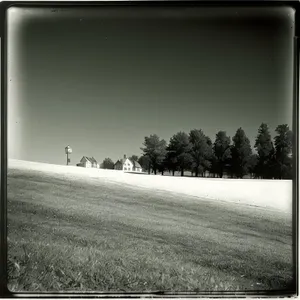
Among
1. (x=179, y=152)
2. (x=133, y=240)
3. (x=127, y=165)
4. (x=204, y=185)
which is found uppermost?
(x=179, y=152)

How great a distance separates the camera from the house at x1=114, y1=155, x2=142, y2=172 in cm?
335

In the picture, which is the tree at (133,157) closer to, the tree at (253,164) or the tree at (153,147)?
the tree at (153,147)

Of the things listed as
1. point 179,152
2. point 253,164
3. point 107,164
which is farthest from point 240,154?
point 107,164

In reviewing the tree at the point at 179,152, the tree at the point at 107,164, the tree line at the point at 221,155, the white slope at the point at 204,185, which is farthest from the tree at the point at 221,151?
the tree at the point at 107,164

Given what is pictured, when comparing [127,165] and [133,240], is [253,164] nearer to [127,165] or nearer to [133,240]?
[127,165]

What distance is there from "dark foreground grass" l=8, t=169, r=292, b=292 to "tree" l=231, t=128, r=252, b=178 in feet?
1.00

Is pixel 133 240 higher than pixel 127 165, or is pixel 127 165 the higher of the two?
pixel 127 165

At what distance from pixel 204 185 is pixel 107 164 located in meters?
0.85

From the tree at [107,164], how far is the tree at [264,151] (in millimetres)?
1213

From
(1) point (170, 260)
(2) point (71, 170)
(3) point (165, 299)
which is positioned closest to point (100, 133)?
(2) point (71, 170)

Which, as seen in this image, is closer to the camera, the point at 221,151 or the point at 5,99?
the point at 5,99

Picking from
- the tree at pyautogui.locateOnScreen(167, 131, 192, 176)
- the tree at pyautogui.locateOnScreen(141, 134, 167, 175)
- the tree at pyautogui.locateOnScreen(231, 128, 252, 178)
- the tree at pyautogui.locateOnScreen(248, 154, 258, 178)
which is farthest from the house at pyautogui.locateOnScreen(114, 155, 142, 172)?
the tree at pyautogui.locateOnScreen(248, 154, 258, 178)

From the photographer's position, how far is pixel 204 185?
3.45 metres

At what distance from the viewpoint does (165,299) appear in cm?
325
